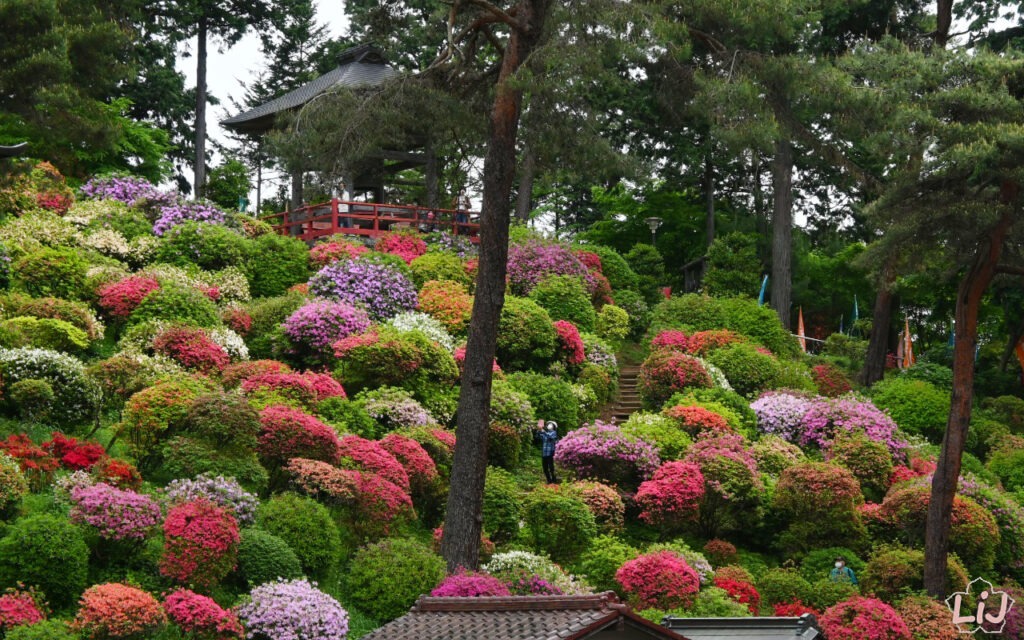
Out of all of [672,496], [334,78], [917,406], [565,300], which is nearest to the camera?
[672,496]

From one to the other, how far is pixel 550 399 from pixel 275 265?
338 inches

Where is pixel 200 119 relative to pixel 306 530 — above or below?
above

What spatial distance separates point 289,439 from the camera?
17.7m

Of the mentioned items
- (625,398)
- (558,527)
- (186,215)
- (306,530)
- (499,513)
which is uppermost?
(186,215)

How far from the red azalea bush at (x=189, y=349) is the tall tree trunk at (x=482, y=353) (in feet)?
20.8

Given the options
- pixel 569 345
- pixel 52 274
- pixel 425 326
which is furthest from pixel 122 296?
pixel 569 345

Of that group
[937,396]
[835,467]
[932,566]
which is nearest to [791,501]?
[835,467]

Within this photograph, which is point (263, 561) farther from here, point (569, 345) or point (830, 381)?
point (830, 381)

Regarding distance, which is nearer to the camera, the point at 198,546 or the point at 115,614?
the point at 115,614

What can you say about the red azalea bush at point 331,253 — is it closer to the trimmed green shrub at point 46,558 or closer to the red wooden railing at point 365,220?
the red wooden railing at point 365,220

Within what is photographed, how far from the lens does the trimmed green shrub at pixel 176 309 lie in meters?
23.3

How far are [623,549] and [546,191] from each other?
31.6 metres

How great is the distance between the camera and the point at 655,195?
41.8 m

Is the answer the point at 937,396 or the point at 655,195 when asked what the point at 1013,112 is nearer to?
the point at 937,396
